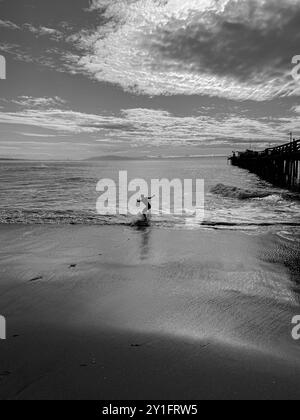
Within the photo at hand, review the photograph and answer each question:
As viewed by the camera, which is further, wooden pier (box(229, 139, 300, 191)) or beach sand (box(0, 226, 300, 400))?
wooden pier (box(229, 139, 300, 191))

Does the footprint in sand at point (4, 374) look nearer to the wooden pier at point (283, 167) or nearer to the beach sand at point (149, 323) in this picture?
the beach sand at point (149, 323)

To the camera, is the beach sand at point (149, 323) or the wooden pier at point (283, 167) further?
the wooden pier at point (283, 167)

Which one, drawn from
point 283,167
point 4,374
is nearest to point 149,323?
point 4,374

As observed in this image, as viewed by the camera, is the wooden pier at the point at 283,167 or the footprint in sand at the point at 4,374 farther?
the wooden pier at the point at 283,167

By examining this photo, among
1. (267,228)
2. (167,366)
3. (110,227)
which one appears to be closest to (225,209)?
(267,228)

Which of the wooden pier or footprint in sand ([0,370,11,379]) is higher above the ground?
the wooden pier

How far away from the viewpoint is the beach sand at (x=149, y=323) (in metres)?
2.78

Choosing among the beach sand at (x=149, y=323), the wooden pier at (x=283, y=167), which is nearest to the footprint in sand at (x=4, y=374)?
the beach sand at (x=149, y=323)

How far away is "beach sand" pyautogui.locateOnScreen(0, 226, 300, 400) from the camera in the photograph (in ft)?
9.13

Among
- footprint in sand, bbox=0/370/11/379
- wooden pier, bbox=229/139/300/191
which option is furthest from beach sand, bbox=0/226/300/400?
wooden pier, bbox=229/139/300/191

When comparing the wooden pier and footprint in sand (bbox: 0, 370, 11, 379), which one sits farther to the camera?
the wooden pier

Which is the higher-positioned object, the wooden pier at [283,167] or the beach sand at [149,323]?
the wooden pier at [283,167]

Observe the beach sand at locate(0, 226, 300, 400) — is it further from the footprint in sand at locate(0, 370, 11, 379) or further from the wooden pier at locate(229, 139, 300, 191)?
the wooden pier at locate(229, 139, 300, 191)

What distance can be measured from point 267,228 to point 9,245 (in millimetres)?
7851
